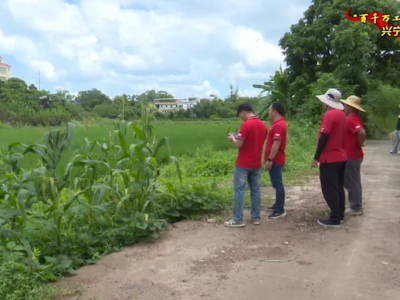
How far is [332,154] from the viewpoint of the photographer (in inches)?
184

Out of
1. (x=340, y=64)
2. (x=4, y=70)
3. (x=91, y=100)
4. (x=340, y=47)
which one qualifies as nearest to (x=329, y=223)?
(x=91, y=100)

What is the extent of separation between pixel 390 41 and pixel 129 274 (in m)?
17.7

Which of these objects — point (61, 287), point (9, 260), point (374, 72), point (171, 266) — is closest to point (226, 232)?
point (171, 266)

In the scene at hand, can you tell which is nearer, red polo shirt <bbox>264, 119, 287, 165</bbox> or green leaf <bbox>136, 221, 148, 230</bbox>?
green leaf <bbox>136, 221, 148, 230</bbox>

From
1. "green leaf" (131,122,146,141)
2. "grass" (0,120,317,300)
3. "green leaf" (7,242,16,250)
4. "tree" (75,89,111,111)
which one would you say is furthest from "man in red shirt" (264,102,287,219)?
"green leaf" (7,242,16,250)

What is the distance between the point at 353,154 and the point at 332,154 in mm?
746

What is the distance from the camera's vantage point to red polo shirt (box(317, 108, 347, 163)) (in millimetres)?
4641

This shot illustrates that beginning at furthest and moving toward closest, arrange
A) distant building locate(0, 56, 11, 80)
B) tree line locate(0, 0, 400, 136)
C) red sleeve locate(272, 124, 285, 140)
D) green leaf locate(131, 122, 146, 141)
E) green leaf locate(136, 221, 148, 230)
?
distant building locate(0, 56, 11, 80)
tree line locate(0, 0, 400, 136)
red sleeve locate(272, 124, 285, 140)
green leaf locate(131, 122, 146, 141)
green leaf locate(136, 221, 148, 230)

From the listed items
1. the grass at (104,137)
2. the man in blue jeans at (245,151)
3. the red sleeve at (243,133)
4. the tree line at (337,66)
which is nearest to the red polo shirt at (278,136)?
the man in blue jeans at (245,151)

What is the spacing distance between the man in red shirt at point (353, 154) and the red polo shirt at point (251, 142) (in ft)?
4.13

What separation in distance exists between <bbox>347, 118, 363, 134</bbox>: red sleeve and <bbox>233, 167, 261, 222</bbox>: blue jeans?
4.48 feet

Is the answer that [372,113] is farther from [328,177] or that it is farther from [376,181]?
[328,177]

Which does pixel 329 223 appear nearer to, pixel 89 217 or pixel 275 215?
pixel 275 215

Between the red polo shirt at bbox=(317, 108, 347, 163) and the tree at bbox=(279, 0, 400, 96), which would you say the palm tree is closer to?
the tree at bbox=(279, 0, 400, 96)
